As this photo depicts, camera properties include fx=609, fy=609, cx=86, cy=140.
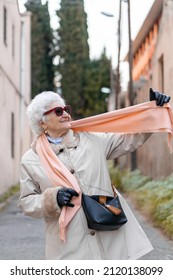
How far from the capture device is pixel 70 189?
3.67 metres

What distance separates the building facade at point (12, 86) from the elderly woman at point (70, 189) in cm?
1335

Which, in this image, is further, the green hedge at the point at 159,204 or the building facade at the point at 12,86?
the building facade at the point at 12,86

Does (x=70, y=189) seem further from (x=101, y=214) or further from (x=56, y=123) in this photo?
(x=56, y=123)

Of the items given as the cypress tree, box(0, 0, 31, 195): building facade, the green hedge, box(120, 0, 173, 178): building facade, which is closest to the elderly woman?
the green hedge

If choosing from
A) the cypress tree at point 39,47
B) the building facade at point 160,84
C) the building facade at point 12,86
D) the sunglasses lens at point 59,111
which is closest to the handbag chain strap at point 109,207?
the sunglasses lens at point 59,111

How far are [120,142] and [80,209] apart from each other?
0.56m

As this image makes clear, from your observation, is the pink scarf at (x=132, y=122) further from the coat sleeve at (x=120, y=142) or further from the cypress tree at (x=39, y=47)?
the cypress tree at (x=39, y=47)

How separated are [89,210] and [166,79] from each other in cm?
1166

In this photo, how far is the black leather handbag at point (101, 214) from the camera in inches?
146

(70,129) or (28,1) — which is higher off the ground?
(28,1)

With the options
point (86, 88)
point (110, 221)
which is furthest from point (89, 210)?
point (86, 88)

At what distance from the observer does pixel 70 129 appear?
402 centimetres

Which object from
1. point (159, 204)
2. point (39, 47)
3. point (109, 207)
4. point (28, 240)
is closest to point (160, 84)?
point (159, 204)

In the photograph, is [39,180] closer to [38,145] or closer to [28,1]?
[38,145]
